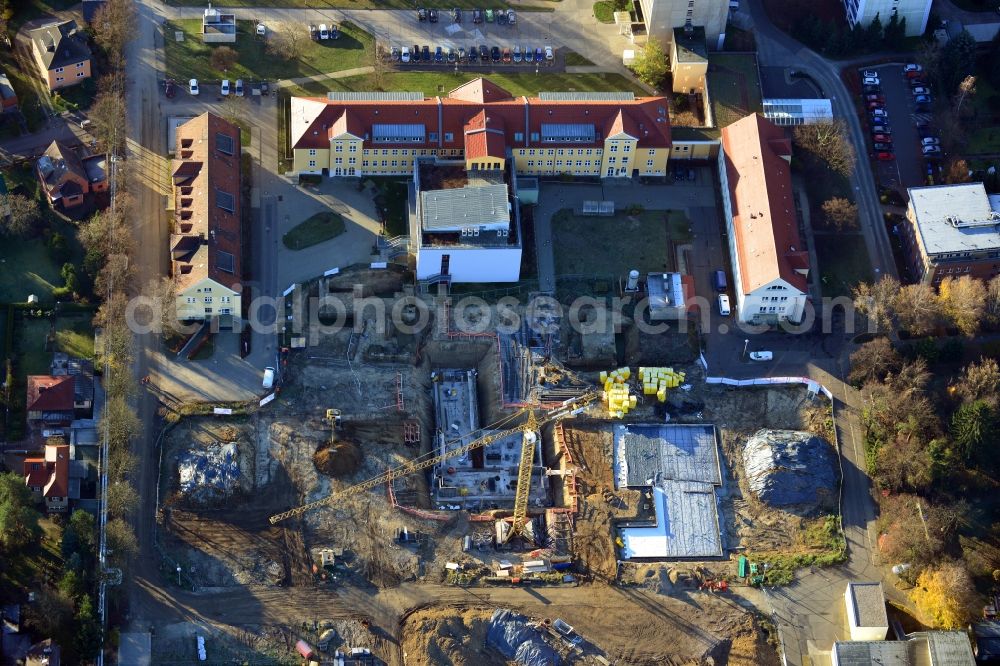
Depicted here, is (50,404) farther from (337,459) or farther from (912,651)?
(912,651)

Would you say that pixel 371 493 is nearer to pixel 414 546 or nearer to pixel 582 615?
pixel 414 546

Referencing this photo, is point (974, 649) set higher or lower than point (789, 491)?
lower

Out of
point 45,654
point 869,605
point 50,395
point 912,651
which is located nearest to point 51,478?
point 50,395

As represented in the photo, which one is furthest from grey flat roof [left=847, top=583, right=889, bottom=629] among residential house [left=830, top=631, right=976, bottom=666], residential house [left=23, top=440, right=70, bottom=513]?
residential house [left=23, top=440, right=70, bottom=513]

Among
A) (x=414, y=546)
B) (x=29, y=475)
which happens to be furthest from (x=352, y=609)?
(x=29, y=475)
